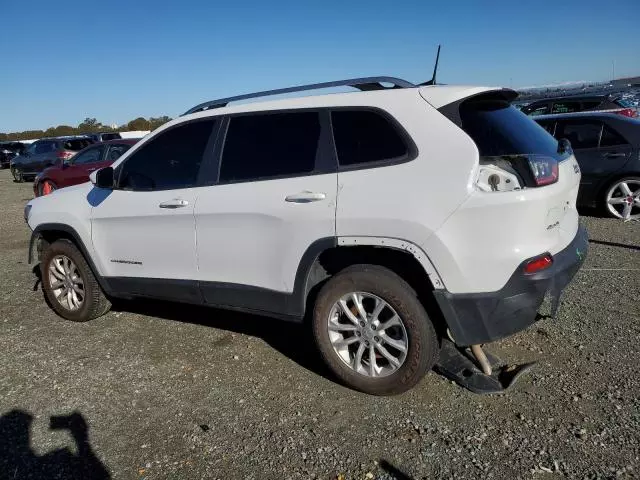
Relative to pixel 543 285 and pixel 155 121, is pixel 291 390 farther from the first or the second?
pixel 155 121

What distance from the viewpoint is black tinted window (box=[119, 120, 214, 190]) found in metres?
3.83

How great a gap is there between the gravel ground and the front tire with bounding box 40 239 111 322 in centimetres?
18

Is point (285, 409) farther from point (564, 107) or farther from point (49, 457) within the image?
point (564, 107)

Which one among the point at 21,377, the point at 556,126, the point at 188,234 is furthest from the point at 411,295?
the point at 556,126

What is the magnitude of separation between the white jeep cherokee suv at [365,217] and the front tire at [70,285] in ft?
2.28

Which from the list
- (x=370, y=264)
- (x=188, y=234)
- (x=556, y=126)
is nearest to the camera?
(x=370, y=264)

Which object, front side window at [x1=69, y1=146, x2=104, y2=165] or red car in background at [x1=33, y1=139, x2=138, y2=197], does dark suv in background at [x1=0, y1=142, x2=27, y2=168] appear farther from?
front side window at [x1=69, y1=146, x2=104, y2=165]

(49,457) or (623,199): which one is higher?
(49,457)

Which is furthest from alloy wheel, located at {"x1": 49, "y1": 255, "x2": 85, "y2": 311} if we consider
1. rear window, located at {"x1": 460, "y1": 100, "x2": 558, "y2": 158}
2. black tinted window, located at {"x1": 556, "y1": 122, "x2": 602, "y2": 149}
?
black tinted window, located at {"x1": 556, "y1": 122, "x2": 602, "y2": 149}

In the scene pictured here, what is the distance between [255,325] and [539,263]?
8.42 feet

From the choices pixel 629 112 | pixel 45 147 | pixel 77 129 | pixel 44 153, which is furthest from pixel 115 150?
pixel 77 129

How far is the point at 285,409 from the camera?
3.16 metres

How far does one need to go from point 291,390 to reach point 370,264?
1.01 meters

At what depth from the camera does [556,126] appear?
8156mm
